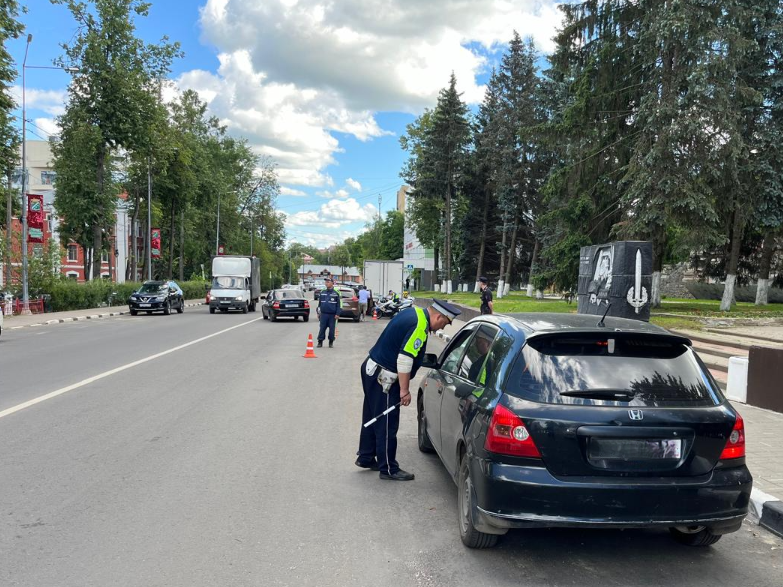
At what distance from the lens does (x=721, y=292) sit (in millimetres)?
46094

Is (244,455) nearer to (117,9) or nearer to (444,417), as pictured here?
(444,417)

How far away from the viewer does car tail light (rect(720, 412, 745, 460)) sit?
12.3ft

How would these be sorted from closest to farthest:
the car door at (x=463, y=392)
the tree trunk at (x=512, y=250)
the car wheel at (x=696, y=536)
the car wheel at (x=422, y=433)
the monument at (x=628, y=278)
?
the car wheel at (x=696, y=536), the car door at (x=463, y=392), the car wheel at (x=422, y=433), the monument at (x=628, y=278), the tree trunk at (x=512, y=250)

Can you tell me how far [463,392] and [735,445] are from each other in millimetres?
1744

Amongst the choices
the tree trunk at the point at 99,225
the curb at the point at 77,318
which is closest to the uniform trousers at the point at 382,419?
the curb at the point at 77,318

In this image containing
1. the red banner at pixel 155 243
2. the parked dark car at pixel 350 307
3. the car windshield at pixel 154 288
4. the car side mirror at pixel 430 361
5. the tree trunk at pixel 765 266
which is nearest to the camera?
the car side mirror at pixel 430 361

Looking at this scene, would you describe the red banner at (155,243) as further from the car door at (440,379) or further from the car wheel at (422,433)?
the car door at (440,379)

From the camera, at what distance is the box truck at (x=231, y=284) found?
33125mm

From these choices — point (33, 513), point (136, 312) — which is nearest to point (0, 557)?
point (33, 513)

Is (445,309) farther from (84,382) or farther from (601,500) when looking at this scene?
(84,382)

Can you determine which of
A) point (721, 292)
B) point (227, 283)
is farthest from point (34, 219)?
point (721, 292)

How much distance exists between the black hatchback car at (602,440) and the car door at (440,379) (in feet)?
3.92

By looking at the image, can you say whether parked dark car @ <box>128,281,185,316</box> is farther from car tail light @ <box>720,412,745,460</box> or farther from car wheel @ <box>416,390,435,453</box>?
car tail light @ <box>720,412,745,460</box>

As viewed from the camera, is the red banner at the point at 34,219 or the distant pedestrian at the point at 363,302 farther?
the distant pedestrian at the point at 363,302
